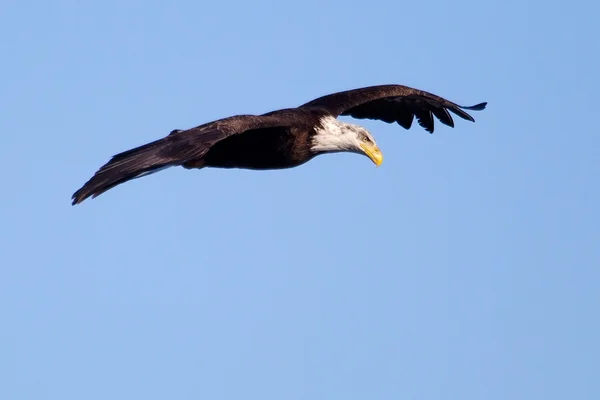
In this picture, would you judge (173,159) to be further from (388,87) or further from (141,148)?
(388,87)

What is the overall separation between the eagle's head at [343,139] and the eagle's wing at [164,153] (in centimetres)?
154

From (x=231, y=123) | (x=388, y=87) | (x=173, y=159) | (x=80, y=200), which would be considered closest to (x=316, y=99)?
(x=388, y=87)

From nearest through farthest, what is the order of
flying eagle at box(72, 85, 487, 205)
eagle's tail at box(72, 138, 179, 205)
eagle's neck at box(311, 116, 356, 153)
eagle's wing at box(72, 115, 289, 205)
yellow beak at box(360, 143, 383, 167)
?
eagle's tail at box(72, 138, 179, 205), eagle's wing at box(72, 115, 289, 205), flying eagle at box(72, 85, 487, 205), eagle's neck at box(311, 116, 356, 153), yellow beak at box(360, 143, 383, 167)

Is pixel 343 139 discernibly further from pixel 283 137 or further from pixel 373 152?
pixel 283 137

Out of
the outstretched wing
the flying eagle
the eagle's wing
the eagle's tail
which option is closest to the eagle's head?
the flying eagle

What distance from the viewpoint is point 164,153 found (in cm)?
1365

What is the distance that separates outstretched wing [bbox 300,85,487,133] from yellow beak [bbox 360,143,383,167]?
0.88 meters

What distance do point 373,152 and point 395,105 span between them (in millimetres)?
2743

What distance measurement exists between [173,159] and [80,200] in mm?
1324

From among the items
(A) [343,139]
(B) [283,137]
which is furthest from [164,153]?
(A) [343,139]

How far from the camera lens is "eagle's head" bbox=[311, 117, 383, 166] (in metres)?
16.5

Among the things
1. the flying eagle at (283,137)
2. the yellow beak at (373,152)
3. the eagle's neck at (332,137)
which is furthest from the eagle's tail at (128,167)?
the yellow beak at (373,152)

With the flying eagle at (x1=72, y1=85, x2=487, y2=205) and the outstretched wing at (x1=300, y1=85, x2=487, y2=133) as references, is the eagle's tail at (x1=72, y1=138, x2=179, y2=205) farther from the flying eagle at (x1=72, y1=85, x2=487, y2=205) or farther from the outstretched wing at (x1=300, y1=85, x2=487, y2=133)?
the outstretched wing at (x1=300, y1=85, x2=487, y2=133)

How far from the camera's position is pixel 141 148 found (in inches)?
540
